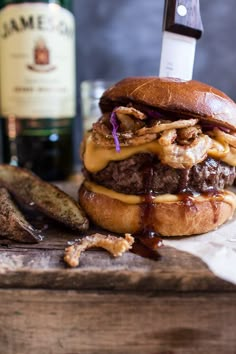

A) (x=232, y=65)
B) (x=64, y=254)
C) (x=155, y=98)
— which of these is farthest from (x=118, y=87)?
(x=232, y=65)

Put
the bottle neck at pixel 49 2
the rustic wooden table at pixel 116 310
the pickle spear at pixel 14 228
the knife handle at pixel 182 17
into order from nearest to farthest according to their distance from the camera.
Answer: the rustic wooden table at pixel 116 310, the pickle spear at pixel 14 228, the knife handle at pixel 182 17, the bottle neck at pixel 49 2

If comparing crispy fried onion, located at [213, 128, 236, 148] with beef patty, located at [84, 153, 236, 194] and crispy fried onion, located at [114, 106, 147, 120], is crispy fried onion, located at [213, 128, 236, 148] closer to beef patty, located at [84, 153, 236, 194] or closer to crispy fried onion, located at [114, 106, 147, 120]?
beef patty, located at [84, 153, 236, 194]

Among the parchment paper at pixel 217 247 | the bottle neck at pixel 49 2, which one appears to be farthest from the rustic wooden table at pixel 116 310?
the bottle neck at pixel 49 2

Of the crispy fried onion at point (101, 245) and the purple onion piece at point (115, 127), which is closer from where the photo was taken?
the crispy fried onion at point (101, 245)

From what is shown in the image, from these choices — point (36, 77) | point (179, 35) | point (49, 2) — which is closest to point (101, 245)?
point (179, 35)

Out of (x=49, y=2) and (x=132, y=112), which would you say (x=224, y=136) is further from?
(x=49, y=2)

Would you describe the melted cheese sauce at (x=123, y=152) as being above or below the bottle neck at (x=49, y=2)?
below

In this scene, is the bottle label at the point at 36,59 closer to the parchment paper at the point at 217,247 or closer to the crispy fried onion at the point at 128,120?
the crispy fried onion at the point at 128,120
